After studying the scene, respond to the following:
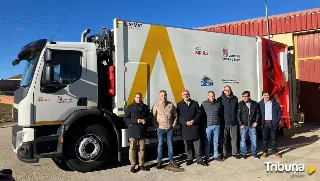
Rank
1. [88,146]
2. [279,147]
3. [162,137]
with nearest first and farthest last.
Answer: [88,146], [162,137], [279,147]

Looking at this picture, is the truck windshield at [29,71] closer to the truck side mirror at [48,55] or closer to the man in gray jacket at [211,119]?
the truck side mirror at [48,55]

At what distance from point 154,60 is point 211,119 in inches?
75.5

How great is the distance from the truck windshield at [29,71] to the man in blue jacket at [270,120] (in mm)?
5418

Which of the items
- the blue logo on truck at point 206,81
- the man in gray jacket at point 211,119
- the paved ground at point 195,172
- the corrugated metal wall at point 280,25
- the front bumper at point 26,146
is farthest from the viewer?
the corrugated metal wall at point 280,25

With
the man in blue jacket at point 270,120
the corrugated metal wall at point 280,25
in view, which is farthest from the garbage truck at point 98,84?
the corrugated metal wall at point 280,25

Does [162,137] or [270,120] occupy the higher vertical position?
[270,120]

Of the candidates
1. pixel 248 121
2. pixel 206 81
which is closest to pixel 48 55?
pixel 206 81

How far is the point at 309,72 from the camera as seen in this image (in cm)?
1565

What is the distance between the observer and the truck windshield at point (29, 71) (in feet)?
22.9

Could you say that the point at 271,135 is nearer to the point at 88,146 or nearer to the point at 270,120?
the point at 270,120

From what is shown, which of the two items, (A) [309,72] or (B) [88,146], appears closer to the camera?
(B) [88,146]

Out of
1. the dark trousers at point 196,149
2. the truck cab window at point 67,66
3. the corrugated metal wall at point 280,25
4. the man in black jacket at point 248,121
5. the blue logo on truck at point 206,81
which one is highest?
the corrugated metal wall at point 280,25

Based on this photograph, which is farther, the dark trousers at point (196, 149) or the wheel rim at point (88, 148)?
the dark trousers at point (196, 149)

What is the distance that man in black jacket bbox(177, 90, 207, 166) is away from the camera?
7.46 meters
